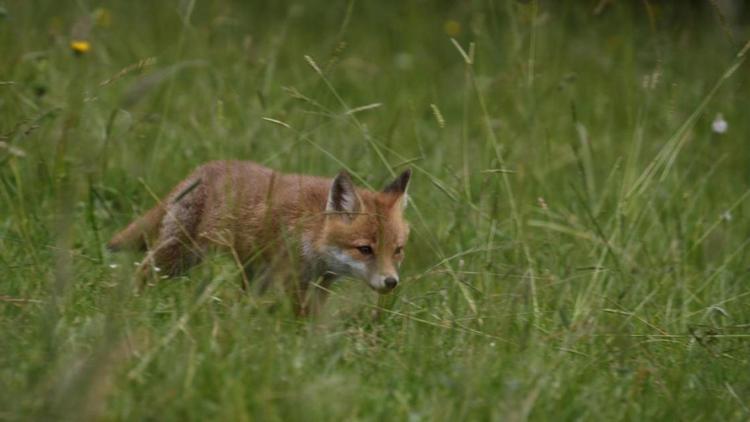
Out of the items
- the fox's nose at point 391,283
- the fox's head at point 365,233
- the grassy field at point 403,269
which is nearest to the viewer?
the grassy field at point 403,269

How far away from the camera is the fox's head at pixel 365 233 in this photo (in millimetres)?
5777

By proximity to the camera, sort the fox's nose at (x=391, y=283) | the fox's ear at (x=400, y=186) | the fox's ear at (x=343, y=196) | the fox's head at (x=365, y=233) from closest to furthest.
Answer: the fox's nose at (x=391, y=283) < the fox's ear at (x=343, y=196) < the fox's head at (x=365, y=233) < the fox's ear at (x=400, y=186)

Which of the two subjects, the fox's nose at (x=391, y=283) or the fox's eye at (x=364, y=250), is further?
the fox's eye at (x=364, y=250)

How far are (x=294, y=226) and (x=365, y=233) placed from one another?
355 millimetres

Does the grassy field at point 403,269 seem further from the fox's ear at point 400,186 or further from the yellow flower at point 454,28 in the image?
the yellow flower at point 454,28

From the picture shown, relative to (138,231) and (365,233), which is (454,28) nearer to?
(365,233)

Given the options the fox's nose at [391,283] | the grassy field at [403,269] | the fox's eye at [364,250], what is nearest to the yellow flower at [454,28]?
the grassy field at [403,269]

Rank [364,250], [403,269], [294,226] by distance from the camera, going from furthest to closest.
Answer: [403,269] → [364,250] → [294,226]

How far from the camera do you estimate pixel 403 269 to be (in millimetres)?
6395

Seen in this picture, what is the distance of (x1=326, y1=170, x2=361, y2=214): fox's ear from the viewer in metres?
5.67

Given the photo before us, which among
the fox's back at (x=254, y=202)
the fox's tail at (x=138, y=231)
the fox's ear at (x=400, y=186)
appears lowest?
the fox's tail at (x=138, y=231)

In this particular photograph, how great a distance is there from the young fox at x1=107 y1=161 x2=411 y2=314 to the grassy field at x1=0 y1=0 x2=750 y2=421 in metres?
0.17

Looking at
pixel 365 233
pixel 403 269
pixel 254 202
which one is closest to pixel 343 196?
pixel 365 233

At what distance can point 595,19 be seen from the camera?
11625 mm
